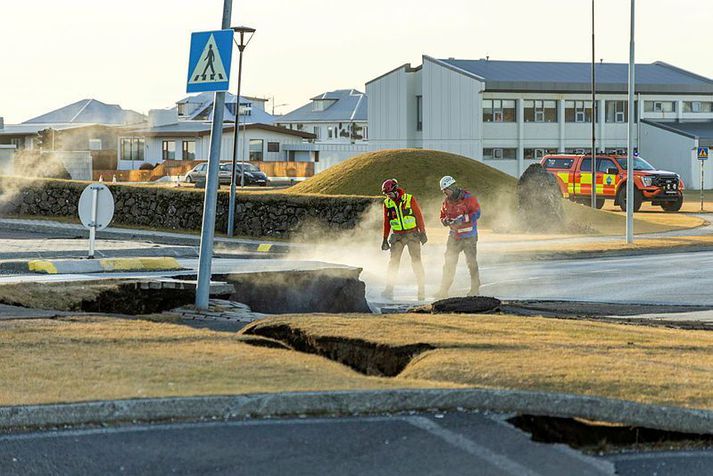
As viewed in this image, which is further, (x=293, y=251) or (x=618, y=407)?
(x=293, y=251)

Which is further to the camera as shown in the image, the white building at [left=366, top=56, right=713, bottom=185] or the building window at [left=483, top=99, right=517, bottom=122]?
the white building at [left=366, top=56, right=713, bottom=185]

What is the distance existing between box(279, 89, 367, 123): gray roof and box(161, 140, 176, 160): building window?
80.6 ft

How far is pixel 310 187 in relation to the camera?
46.8 meters

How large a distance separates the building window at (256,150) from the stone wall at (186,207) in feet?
175

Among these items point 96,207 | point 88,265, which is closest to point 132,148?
point 96,207

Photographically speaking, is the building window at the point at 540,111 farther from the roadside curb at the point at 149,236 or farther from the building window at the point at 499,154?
the roadside curb at the point at 149,236

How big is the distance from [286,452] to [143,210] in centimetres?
3174

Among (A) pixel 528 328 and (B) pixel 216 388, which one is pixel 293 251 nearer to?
(A) pixel 528 328

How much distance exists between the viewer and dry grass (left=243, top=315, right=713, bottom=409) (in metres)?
8.30

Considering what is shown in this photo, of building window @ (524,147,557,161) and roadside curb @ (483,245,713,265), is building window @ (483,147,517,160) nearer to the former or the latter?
building window @ (524,147,557,161)

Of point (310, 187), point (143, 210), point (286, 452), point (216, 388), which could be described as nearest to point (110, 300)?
point (216, 388)

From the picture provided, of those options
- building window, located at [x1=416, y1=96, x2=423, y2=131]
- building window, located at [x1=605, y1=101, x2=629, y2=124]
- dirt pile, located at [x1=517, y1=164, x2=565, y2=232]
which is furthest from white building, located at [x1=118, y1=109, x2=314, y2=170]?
dirt pile, located at [x1=517, y1=164, x2=565, y2=232]

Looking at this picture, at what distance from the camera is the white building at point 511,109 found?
69.9 meters

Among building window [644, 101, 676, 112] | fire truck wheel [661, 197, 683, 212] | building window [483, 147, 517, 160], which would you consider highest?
building window [644, 101, 676, 112]
